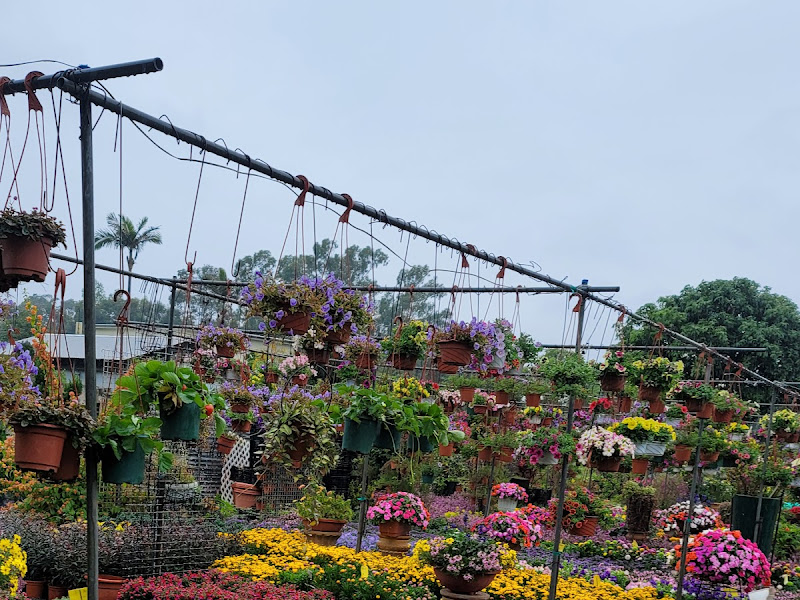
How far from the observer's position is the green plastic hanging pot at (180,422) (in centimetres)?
372

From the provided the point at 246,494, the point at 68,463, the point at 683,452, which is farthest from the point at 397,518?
the point at 68,463

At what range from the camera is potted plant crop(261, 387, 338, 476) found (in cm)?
454

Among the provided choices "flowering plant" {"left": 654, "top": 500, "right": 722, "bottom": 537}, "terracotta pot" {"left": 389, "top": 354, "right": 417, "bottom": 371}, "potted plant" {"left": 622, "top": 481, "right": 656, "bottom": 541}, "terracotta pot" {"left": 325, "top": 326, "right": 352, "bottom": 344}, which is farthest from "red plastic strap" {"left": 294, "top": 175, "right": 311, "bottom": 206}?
"potted plant" {"left": 622, "top": 481, "right": 656, "bottom": 541}

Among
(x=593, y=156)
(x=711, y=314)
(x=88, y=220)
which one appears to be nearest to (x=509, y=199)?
(x=593, y=156)

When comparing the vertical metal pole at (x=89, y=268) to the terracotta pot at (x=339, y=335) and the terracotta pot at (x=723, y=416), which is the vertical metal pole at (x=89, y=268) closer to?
the terracotta pot at (x=339, y=335)

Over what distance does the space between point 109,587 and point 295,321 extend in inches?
138

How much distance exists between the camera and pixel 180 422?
3734 millimetres

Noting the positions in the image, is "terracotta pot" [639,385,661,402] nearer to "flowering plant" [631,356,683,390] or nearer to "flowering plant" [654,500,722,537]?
"flowering plant" [631,356,683,390]

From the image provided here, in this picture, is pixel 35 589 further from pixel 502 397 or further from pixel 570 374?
pixel 502 397

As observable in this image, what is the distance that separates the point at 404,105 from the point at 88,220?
12.3ft

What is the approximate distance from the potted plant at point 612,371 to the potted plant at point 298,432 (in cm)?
323

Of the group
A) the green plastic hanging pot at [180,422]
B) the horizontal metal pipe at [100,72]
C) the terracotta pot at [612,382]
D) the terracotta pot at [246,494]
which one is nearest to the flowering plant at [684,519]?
the terracotta pot at [612,382]

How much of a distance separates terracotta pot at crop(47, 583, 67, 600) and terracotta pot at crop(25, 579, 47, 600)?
0.12 meters

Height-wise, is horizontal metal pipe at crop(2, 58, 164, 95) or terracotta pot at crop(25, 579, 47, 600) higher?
horizontal metal pipe at crop(2, 58, 164, 95)
